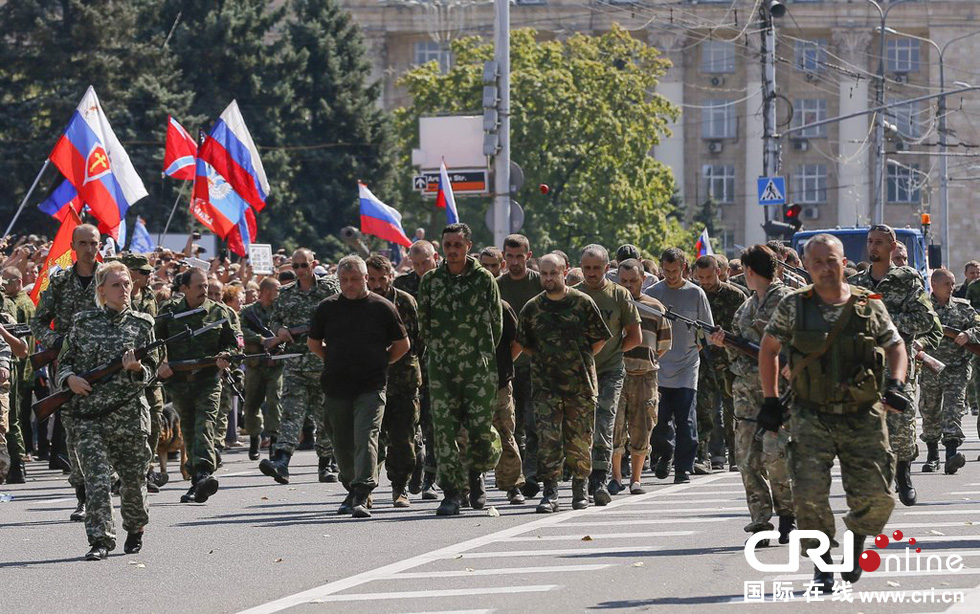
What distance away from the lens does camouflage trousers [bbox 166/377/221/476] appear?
14.8 metres

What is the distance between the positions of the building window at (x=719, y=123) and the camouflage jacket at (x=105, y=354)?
76384 millimetres

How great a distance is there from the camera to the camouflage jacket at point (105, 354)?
1145cm

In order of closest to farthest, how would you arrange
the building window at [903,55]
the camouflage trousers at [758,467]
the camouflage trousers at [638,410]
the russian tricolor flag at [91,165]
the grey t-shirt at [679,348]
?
the camouflage trousers at [758,467]
the camouflage trousers at [638,410]
the grey t-shirt at [679,348]
the russian tricolor flag at [91,165]
the building window at [903,55]

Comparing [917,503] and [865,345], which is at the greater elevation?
[865,345]

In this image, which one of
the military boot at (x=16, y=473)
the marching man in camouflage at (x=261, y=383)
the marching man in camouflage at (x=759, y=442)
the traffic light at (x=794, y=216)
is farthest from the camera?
the traffic light at (x=794, y=216)

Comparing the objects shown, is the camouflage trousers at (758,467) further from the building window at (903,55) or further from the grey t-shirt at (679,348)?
the building window at (903,55)

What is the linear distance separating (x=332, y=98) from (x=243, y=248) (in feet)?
111

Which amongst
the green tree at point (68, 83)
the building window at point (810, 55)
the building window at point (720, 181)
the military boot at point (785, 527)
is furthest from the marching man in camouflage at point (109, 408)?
the building window at point (720, 181)

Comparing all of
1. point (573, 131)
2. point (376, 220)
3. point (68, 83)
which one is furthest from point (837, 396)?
point (573, 131)

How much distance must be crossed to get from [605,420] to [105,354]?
13.0 ft

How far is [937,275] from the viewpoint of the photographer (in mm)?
16859

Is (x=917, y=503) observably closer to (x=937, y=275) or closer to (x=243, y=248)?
(x=937, y=275)

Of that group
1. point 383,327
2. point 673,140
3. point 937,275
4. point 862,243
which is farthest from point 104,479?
point 673,140

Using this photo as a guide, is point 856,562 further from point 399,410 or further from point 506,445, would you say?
point 399,410
